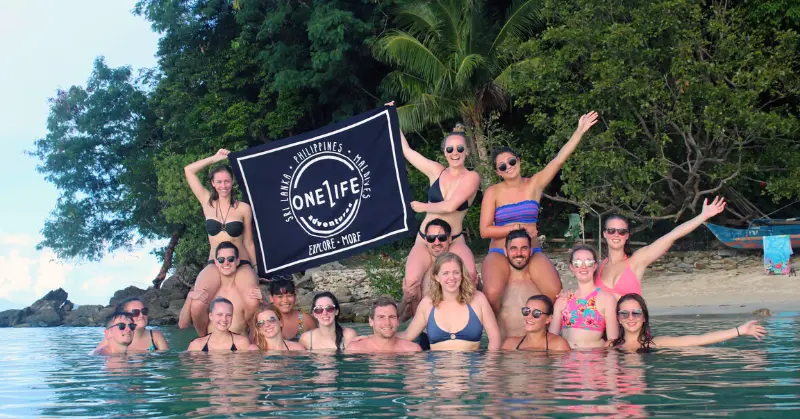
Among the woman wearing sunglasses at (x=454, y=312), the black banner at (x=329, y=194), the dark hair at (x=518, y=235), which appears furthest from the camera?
the black banner at (x=329, y=194)

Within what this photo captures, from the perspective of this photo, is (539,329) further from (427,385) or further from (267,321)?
(267,321)

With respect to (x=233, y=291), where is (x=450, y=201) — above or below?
above

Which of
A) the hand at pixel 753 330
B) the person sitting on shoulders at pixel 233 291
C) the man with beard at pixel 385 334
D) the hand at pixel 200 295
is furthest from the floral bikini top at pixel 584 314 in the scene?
the hand at pixel 200 295

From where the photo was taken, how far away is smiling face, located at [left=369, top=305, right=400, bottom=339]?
9805mm

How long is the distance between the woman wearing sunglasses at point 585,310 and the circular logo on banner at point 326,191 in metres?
2.95

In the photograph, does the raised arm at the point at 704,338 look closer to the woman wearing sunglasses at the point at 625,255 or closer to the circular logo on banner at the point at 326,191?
the woman wearing sunglasses at the point at 625,255

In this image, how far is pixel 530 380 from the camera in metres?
7.04

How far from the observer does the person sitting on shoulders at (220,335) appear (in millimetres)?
9945

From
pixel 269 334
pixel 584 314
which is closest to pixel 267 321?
pixel 269 334

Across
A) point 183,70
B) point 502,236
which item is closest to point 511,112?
point 183,70

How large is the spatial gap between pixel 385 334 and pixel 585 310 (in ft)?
7.29

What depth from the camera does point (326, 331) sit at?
10.5m

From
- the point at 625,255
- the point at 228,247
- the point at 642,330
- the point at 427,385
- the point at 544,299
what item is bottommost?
the point at 427,385

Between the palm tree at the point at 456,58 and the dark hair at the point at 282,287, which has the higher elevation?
the palm tree at the point at 456,58
